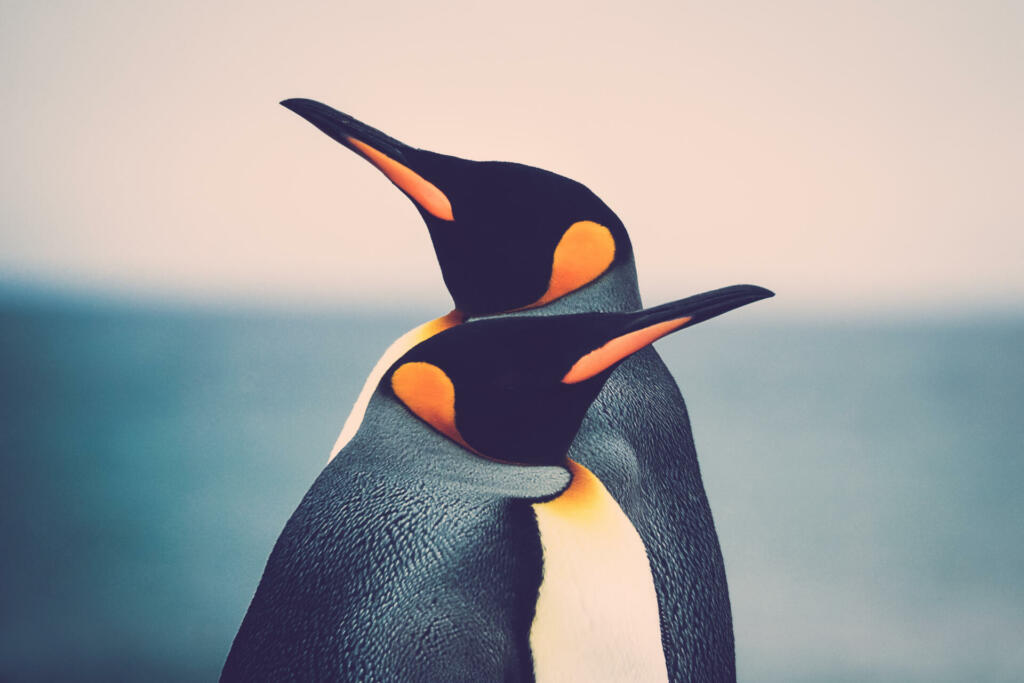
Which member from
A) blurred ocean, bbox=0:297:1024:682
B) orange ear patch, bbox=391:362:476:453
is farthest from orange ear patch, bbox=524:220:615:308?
blurred ocean, bbox=0:297:1024:682

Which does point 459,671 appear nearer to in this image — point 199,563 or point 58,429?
point 199,563

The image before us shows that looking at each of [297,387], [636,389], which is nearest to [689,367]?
[297,387]

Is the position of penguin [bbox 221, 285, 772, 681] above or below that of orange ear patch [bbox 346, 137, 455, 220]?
below

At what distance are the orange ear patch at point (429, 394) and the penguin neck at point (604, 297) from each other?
190 mm

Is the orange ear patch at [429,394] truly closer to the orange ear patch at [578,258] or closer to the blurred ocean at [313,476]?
the orange ear patch at [578,258]

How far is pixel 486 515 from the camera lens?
512 millimetres

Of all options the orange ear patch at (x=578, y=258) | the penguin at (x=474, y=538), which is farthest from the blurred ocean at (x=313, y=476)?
the penguin at (x=474, y=538)

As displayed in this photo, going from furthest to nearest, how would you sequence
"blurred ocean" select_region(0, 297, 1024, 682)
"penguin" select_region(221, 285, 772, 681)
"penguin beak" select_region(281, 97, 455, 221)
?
"blurred ocean" select_region(0, 297, 1024, 682) < "penguin beak" select_region(281, 97, 455, 221) < "penguin" select_region(221, 285, 772, 681)

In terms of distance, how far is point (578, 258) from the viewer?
0.77 metres

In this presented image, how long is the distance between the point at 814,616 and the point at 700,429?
1492mm

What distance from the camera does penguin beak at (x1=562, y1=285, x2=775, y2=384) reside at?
1.63 ft

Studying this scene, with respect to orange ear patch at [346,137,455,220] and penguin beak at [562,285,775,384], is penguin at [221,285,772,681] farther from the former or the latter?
orange ear patch at [346,137,455,220]

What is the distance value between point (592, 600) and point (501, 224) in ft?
1.13

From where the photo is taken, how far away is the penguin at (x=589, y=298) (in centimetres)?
67
